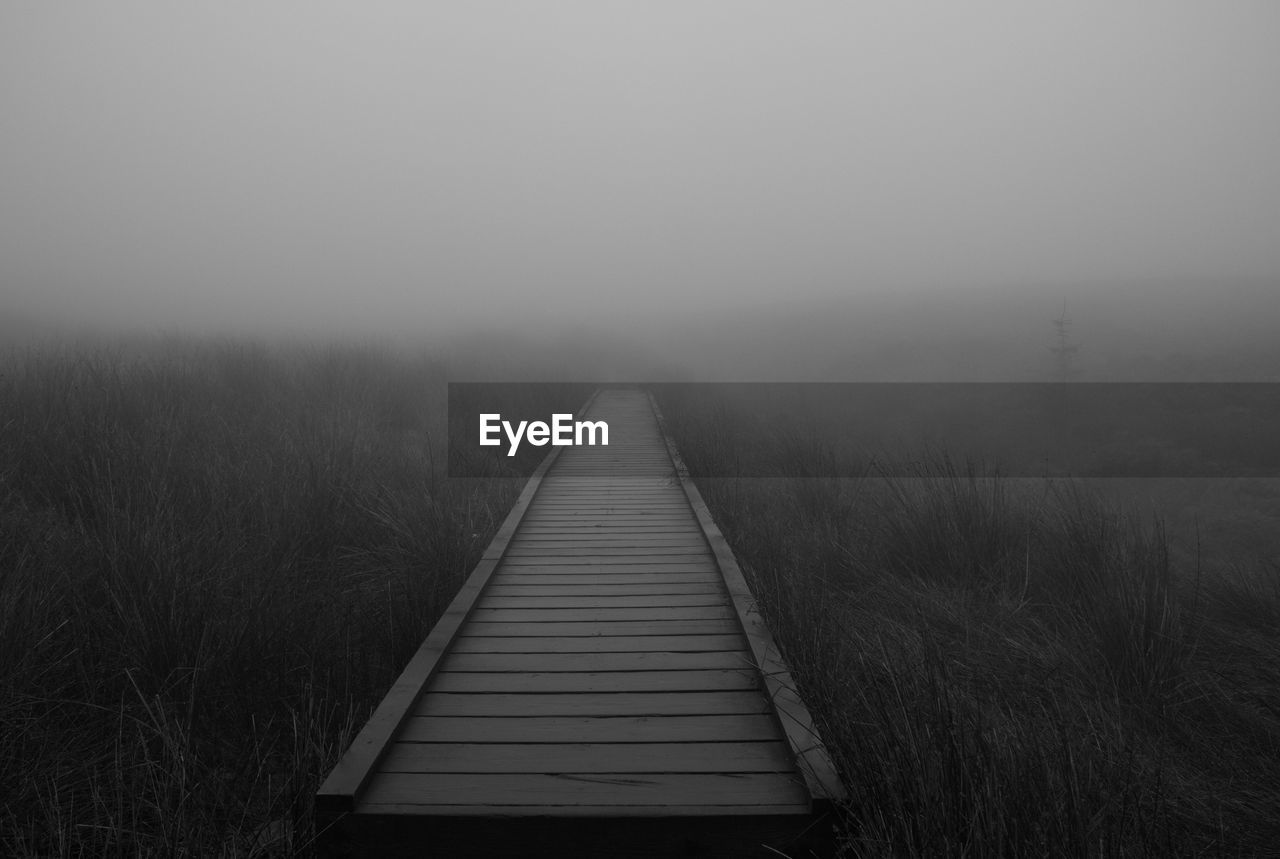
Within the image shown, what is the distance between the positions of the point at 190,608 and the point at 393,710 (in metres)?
1.01

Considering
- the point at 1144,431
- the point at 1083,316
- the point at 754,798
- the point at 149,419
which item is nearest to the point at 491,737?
the point at 754,798

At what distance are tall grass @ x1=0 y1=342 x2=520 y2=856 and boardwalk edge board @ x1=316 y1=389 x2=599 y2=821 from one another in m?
0.10

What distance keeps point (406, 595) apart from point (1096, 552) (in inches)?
149

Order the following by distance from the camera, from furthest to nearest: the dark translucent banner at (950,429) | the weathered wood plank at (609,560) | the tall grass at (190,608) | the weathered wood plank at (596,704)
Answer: the dark translucent banner at (950,429)
the weathered wood plank at (609,560)
the weathered wood plank at (596,704)
the tall grass at (190,608)

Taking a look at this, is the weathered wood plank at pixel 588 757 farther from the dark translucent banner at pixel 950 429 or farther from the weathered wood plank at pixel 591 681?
the dark translucent banner at pixel 950 429

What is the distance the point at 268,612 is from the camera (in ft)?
10.3

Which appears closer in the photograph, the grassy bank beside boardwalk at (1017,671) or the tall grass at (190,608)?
the grassy bank beside boardwalk at (1017,671)

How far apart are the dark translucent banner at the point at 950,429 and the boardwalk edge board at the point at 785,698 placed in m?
2.76

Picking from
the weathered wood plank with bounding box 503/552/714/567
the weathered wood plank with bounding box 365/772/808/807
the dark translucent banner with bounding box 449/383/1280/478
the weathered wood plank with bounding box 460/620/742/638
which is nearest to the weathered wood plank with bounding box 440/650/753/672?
the weathered wood plank with bounding box 460/620/742/638

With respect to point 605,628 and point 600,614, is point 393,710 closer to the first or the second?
point 605,628

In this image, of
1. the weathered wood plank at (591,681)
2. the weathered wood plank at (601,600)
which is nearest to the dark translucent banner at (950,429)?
the weathered wood plank at (601,600)

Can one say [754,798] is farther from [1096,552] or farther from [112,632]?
[1096,552]

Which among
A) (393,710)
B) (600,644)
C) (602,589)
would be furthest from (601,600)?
(393,710)

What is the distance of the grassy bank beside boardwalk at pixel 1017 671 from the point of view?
1805 mm
